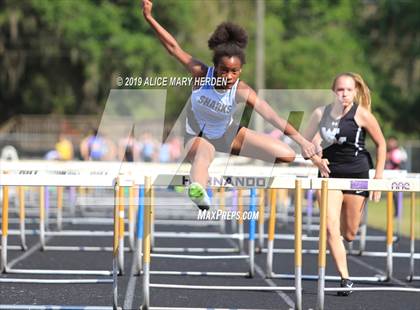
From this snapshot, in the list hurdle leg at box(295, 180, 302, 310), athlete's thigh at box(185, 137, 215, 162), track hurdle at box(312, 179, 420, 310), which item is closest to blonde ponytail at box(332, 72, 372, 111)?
track hurdle at box(312, 179, 420, 310)

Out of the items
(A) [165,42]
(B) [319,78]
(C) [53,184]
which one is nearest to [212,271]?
(C) [53,184]

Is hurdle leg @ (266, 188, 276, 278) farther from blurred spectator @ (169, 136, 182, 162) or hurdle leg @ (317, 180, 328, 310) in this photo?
blurred spectator @ (169, 136, 182, 162)

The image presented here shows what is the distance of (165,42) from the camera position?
26.6ft

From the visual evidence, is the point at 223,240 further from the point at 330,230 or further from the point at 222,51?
the point at 222,51

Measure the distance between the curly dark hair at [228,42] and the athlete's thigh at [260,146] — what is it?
65cm

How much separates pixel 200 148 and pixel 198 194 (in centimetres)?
55

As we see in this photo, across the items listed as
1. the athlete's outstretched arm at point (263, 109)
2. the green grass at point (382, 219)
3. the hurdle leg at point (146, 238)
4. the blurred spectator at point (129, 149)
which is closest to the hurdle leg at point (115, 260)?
the hurdle leg at point (146, 238)

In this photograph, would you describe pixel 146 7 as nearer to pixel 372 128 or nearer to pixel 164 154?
pixel 372 128

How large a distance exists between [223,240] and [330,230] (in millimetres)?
7383

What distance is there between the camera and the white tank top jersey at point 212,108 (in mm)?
7891

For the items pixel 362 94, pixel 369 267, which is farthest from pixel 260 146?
pixel 369 267

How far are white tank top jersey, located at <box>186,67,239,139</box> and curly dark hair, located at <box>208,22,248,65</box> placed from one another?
162 millimetres

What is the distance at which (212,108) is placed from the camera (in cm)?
796

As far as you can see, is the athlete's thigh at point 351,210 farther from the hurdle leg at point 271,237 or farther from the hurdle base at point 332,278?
the hurdle leg at point 271,237
